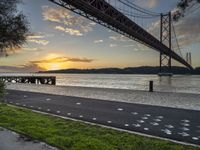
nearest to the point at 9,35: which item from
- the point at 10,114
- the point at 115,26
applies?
the point at 10,114

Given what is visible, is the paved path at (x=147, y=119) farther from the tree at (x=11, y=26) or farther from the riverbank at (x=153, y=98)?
the tree at (x=11, y=26)

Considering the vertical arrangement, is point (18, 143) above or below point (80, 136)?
above

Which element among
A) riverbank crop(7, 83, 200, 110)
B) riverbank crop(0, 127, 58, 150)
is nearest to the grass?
riverbank crop(0, 127, 58, 150)

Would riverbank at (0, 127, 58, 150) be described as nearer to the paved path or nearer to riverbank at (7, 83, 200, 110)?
the paved path

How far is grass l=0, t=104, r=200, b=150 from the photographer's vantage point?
22.4 feet

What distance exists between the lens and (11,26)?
2105 centimetres

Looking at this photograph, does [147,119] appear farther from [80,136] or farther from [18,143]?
[18,143]

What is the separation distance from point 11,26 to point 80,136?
1537 centimetres

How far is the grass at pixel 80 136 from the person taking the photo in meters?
6.82

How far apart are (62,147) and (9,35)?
1585 centimetres

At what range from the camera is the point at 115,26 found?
5100cm

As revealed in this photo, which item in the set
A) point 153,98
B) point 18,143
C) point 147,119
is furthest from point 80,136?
point 153,98

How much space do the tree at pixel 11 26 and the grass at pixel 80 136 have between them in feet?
39.8

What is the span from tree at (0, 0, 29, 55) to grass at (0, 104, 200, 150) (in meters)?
12.1
